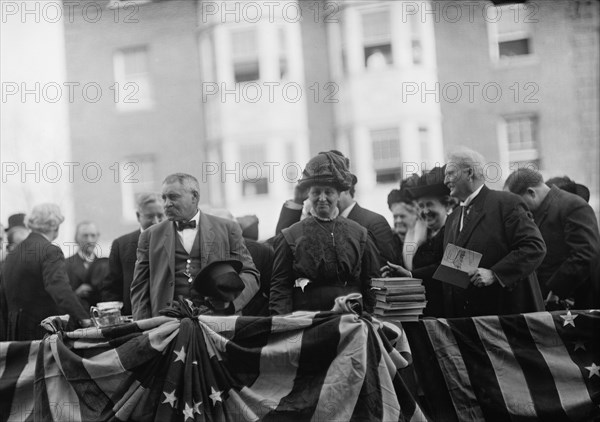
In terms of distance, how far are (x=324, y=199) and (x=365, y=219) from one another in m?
1.07

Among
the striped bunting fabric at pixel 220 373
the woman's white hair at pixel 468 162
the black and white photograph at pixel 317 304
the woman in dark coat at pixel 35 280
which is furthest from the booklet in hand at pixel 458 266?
the woman in dark coat at pixel 35 280

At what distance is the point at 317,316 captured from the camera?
4.77m

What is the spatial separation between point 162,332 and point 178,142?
44.4 ft

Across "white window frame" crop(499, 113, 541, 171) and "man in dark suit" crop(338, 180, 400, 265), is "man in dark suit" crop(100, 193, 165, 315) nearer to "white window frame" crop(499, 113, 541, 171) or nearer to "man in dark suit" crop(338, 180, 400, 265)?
"man in dark suit" crop(338, 180, 400, 265)

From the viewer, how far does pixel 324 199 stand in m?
5.37

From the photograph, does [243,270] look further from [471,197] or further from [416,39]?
[416,39]

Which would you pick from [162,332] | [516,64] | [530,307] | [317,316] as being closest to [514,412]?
Result: [530,307]

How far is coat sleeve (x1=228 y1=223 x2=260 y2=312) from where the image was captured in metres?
5.43

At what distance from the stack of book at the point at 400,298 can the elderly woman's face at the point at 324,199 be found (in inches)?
25.8

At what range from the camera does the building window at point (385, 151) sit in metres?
16.9

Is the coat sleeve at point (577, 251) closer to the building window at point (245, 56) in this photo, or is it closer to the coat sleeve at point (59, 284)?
the coat sleeve at point (59, 284)

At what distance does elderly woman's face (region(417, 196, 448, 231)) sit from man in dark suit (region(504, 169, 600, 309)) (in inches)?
29.3

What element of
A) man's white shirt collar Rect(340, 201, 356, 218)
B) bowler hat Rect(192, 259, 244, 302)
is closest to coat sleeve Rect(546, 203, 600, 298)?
man's white shirt collar Rect(340, 201, 356, 218)

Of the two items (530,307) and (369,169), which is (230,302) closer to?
(530,307)
